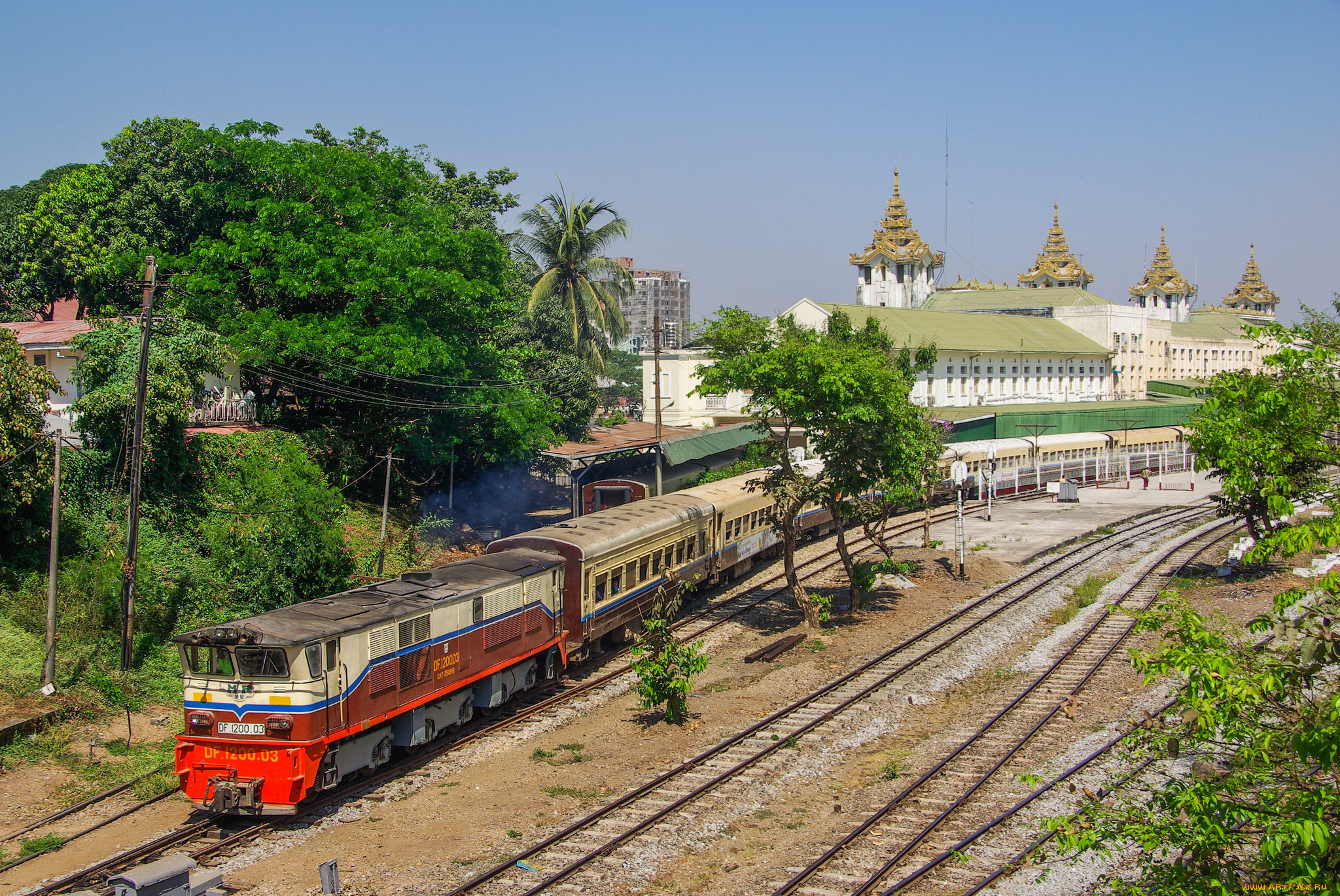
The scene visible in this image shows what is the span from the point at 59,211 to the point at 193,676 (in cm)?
3018

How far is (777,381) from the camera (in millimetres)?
24250

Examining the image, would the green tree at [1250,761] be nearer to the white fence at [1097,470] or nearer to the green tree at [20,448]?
the green tree at [20,448]

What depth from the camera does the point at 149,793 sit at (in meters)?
15.5

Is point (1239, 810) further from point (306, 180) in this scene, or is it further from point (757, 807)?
point (306, 180)

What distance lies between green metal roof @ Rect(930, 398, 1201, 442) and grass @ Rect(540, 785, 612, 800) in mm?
43423

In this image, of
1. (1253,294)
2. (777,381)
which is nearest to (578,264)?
(777,381)

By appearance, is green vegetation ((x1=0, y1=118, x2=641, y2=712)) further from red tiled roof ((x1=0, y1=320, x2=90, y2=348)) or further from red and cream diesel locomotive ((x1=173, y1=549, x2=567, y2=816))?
red and cream diesel locomotive ((x1=173, y1=549, x2=567, y2=816))

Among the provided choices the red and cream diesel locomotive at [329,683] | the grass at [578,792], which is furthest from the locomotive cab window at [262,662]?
the grass at [578,792]

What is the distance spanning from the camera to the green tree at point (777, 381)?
78.5 ft

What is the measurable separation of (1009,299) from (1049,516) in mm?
61765

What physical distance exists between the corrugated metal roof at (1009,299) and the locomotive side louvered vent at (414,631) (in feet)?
287

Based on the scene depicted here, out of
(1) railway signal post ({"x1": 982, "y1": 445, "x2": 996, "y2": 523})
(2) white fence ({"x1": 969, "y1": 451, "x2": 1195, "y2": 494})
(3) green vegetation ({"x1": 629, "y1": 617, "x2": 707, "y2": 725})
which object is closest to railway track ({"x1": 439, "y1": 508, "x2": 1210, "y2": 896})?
(3) green vegetation ({"x1": 629, "y1": 617, "x2": 707, "y2": 725})

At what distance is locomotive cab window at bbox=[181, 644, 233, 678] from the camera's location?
14.1 meters

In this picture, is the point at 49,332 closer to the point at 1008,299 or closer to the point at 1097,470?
the point at 1097,470
